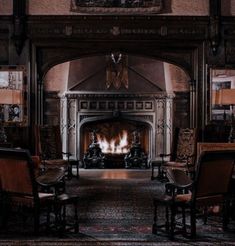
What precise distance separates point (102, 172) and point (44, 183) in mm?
7680

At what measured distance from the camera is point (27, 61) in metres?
9.14

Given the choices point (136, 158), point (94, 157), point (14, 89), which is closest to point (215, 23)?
point (14, 89)

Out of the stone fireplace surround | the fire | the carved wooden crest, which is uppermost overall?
the carved wooden crest

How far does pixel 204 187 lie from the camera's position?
5.48m

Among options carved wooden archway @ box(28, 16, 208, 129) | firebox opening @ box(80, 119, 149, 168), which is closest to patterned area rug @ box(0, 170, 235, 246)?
carved wooden archway @ box(28, 16, 208, 129)

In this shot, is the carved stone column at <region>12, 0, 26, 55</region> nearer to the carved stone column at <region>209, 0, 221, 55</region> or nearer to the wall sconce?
the carved stone column at <region>209, 0, 221, 55</region>

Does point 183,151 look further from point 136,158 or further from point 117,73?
point 117,73

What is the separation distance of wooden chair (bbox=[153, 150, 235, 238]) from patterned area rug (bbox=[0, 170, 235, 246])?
257 mm

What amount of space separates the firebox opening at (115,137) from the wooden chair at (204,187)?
29.7 feet

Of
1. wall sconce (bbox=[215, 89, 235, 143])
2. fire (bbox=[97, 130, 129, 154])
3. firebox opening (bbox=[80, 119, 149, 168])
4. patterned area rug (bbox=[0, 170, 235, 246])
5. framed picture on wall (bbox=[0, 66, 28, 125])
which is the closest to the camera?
patterned area rug (bbox=[0, 170, 235, 246])

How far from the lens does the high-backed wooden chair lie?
5387 millimetres

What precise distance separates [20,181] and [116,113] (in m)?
8.86

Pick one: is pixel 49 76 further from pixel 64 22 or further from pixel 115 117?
pixel 64 22

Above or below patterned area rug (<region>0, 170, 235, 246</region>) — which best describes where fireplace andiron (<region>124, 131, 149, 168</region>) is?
above
